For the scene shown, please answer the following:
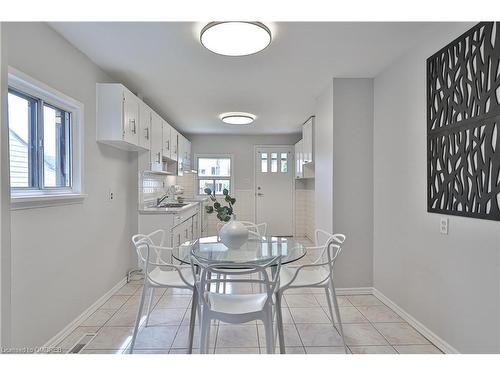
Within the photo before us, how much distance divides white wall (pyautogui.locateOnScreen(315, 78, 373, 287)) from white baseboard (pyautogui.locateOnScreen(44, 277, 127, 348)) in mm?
2446

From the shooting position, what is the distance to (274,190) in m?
6.59

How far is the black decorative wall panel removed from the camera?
1640mm

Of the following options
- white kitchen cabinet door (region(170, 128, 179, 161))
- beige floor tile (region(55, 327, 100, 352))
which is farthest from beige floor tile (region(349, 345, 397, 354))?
white kitchen cabinet door (region(170, 128, 179, 161))

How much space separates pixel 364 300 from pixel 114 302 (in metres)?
2.55

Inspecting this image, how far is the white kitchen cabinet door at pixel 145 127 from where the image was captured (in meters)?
3.27

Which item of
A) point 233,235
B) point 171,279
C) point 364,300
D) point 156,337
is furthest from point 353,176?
point 156,337

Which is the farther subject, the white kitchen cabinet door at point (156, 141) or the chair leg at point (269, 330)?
the white kitchen cabinet door at point (156, 141)

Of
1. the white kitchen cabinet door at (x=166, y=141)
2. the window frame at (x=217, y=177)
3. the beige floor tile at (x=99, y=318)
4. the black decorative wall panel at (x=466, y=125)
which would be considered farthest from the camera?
the window frame at (x=217, y=177)

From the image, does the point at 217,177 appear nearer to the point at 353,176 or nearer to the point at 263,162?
the point at 263,162

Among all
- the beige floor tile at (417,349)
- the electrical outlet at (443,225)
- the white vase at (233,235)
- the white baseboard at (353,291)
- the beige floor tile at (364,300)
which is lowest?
the beige floor tile at (364,300)

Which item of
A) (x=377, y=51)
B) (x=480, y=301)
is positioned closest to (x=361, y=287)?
(x=480, y=301)

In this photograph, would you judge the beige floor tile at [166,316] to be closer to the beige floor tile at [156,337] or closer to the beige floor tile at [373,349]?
the beige floor tile at [156,337]

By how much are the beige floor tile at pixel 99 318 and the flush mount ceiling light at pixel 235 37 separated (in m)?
2.43

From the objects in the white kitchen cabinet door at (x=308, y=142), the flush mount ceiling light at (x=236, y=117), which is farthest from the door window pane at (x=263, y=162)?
the flush mount ceiling light at (x=236, y=117)
